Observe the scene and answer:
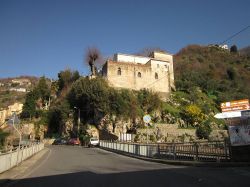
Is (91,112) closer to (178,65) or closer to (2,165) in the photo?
(2,165)

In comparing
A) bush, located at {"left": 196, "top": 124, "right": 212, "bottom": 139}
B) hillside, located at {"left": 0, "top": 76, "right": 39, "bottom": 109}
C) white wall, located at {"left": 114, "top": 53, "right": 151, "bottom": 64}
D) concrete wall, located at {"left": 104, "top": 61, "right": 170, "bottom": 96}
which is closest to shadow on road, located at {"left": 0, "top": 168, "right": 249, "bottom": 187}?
bush, located at {"left": 196, "top": 124, "right": 212, "bottom": 139}

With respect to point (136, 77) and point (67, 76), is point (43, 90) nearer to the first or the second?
point (67, 76)

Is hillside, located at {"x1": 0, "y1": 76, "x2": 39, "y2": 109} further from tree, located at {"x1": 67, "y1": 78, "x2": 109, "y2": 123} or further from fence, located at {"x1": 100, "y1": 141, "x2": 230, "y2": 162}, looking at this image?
fence, located at {"x1": 100, "y1": 141, "x2": 230, "y2": 162}

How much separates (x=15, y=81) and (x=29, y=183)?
171 m

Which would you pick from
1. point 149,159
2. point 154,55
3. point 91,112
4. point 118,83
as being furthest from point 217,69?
point 149,159

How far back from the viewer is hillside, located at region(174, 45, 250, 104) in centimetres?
8007

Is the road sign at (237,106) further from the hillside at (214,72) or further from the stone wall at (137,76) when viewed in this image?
the hillside at (214,72)

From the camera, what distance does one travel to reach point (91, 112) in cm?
5488

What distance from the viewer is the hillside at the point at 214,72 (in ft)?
263

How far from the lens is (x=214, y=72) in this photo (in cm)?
10562

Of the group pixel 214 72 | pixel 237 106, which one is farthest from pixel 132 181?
pixel 214 72

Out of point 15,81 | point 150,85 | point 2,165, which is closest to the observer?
point 2,165

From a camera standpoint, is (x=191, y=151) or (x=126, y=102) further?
(x=126, y=102)

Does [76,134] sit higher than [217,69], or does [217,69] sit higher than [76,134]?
[217,69]
